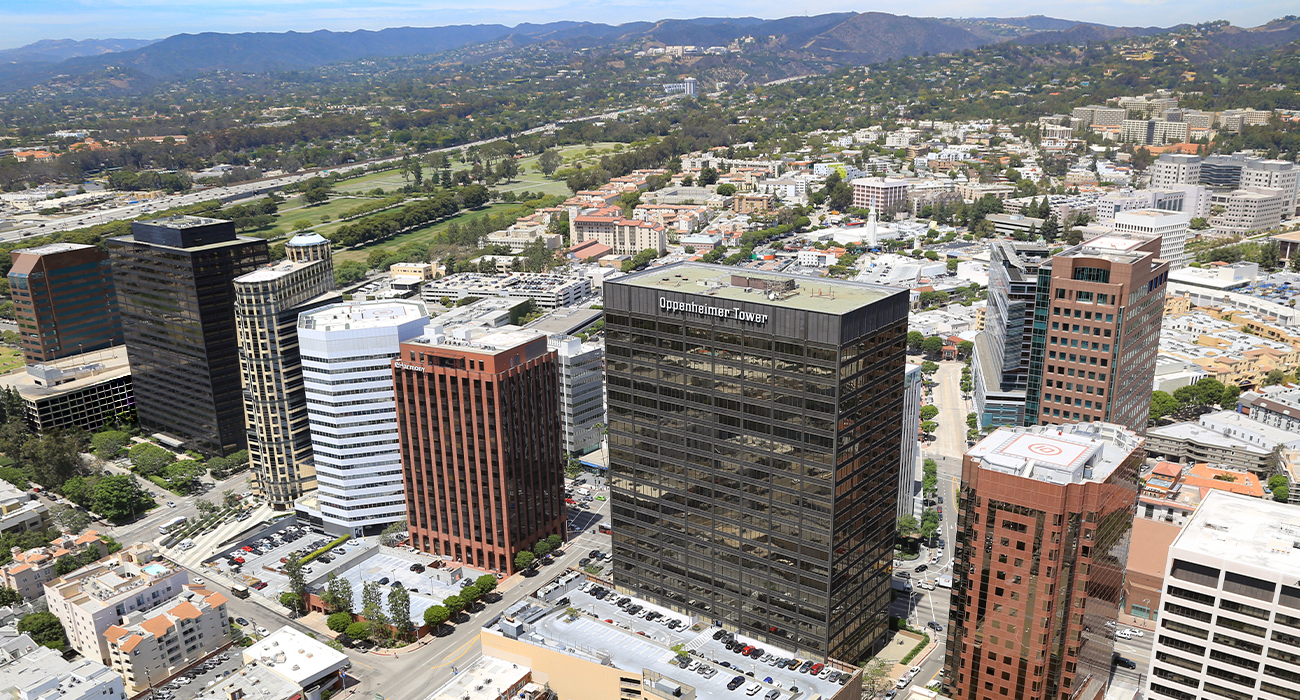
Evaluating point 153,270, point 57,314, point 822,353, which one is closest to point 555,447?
point 822,353

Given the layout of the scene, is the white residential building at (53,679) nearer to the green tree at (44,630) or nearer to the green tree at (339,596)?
the green tree at (44,630)

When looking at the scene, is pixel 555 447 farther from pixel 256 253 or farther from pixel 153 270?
pixel 153 270

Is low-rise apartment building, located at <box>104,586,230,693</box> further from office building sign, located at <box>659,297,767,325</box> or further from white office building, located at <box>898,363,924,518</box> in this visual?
white office building, located at <box>898,363,924,518</box>

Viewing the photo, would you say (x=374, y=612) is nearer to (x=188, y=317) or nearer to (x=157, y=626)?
(x=157, y=626)

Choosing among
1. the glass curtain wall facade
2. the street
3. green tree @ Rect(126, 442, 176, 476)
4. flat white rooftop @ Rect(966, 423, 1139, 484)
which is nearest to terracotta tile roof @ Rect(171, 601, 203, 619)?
green tree @ Rect(126, 442, 176, 476)

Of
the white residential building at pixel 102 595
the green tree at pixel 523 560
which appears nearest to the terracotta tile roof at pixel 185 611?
the white residential building at pixel 102 595
